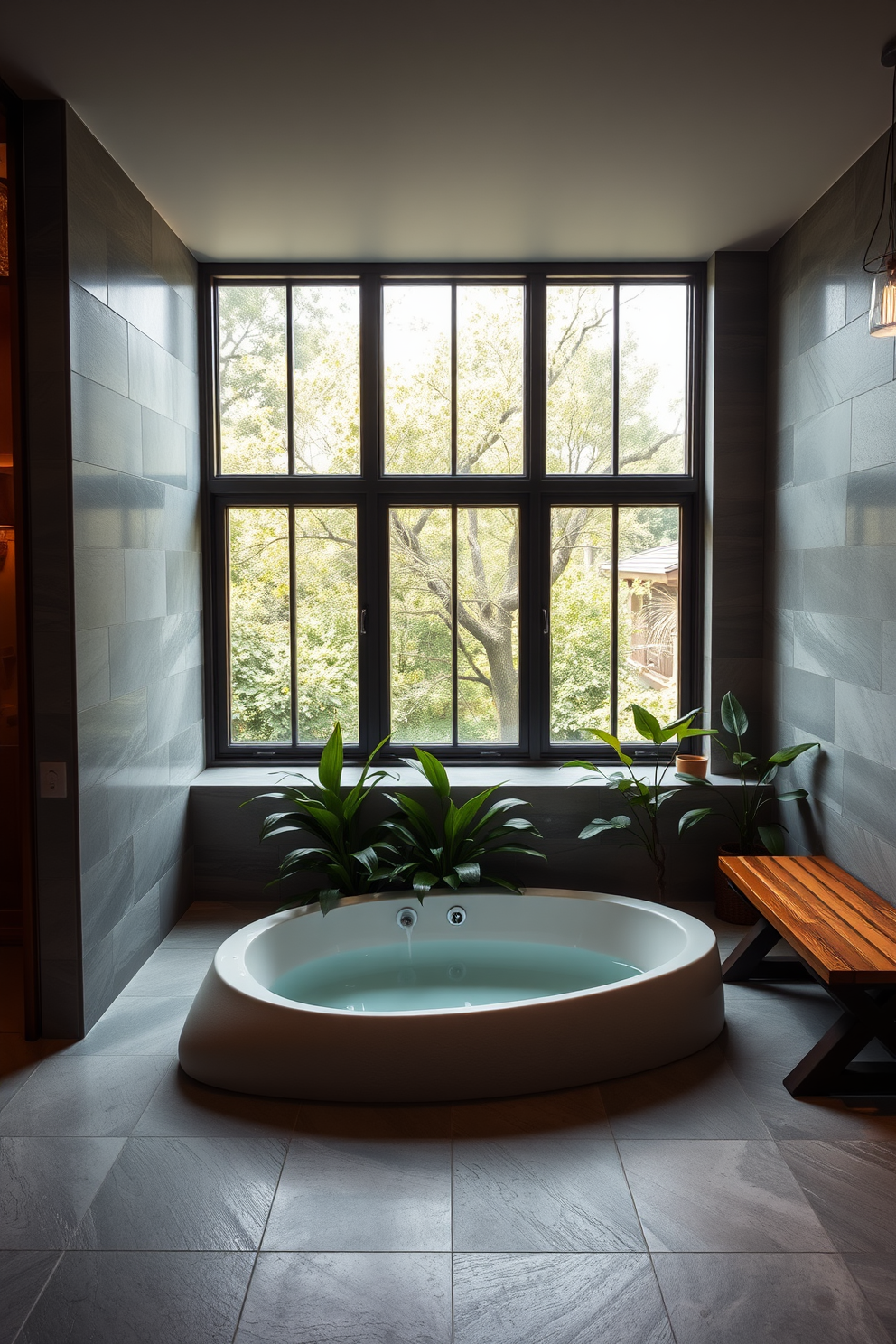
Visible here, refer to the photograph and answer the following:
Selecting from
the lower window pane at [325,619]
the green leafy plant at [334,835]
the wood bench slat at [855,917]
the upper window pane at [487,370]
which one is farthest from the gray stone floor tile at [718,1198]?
the upper window pane at [487,370]

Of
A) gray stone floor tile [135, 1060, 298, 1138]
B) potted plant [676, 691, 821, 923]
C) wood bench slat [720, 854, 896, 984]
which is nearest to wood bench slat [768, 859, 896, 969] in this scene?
wood bench slat [720, 854, 896, 984]

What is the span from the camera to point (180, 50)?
2.46 m

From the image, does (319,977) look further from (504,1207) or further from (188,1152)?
(504,1207)

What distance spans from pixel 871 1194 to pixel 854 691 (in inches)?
61.3

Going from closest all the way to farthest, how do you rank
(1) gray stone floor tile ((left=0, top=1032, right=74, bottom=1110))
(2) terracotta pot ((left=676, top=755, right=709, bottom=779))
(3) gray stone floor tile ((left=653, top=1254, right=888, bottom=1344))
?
1. (3) gray stone floor tile ((left=653, top=1254, right=888, bottom=1344))
2. (1) gray stone floor tile ((left=0, top=1032, right=74, bottom=1110))
3. (2) terracotta pot ((left=676, top=755, right=709, bottom=779))

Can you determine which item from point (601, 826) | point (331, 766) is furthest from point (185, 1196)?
point (601, 826)

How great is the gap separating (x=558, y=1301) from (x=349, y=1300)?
40 centimetres

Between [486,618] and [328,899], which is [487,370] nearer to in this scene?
[486,618]

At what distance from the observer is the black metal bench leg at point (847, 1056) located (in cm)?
249

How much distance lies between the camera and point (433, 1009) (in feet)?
9.23

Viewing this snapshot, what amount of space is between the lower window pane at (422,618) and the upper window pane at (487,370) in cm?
32

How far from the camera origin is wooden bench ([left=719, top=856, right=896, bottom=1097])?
238 cm

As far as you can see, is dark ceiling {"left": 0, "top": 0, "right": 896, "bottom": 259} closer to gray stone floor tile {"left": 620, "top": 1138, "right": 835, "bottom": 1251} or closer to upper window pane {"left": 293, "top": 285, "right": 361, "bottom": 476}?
upper window pane {"left": 293, "top": 285, "right": 361, "bottom": 476}

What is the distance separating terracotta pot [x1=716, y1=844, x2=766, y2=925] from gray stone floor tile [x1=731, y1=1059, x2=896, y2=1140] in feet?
3.70
